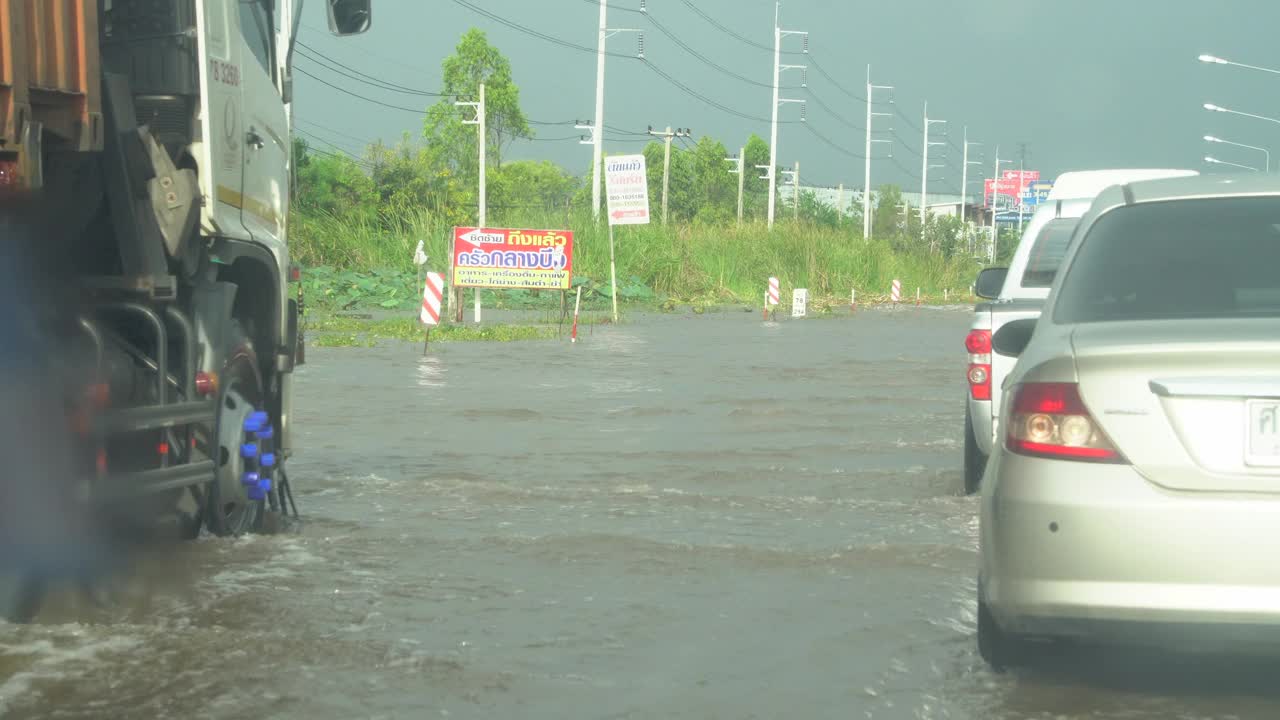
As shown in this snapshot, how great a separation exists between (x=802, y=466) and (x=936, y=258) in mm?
58845

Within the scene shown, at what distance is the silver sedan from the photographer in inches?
169

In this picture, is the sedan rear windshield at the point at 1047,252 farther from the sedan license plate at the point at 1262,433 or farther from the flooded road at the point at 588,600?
the sedan license plate at the point at 1262,433

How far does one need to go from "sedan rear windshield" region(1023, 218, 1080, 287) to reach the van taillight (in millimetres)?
1167

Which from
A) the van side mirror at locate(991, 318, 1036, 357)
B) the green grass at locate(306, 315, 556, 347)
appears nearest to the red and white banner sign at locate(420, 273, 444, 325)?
the green grass at locate(306, 315, 556, 347)

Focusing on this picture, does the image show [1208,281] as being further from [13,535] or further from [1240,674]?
[13,535]

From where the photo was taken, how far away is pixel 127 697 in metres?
4.86

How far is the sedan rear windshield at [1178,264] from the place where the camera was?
5082 millimetres

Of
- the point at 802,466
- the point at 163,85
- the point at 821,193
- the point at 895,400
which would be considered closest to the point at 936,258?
the point at 895,400

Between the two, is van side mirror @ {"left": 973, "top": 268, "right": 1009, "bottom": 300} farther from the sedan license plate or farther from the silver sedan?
the sedan license plate

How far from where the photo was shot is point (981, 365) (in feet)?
29.1

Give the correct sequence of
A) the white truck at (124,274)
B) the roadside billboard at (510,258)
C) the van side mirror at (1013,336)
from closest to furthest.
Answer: the white truck at (124,274), the van side mirror at (1013,336), the roadside billboard at (510,258)

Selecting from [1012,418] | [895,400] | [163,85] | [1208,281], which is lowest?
[895,400]

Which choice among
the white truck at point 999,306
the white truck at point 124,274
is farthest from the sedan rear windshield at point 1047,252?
the white truck at point 124,274

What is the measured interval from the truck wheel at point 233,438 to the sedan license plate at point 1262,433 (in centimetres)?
426
